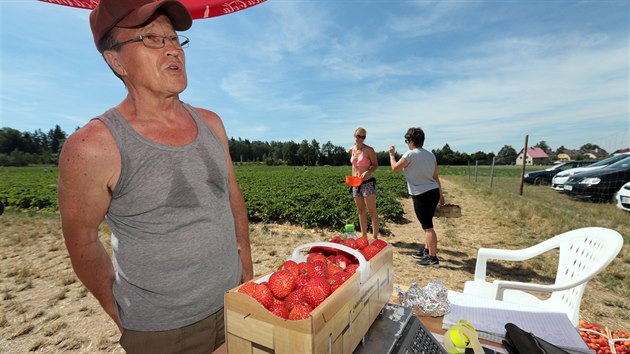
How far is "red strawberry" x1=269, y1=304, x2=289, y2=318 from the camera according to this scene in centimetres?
100

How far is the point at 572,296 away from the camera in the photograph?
8.19 ft

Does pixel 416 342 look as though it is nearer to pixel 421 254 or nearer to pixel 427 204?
pixel 427 204

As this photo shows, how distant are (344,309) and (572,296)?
8.60 ft

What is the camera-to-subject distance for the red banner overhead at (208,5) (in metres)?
1.69

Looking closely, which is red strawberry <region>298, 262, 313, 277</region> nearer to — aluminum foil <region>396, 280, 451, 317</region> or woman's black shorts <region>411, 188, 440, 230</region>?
aluminum foil <region>396, 280, 451, 317</region>

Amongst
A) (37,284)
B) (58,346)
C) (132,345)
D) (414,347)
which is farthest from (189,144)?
(37,284)

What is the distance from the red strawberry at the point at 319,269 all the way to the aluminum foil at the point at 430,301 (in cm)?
78

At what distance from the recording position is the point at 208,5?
1784 millimetres

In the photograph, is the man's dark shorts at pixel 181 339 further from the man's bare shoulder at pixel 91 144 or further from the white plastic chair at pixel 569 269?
the white plastic chair at pixel 569 269

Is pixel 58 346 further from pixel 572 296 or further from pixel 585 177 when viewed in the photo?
pixel 585 177

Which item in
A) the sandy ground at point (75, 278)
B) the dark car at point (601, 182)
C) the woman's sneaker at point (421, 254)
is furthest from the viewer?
the dark car at point (601, 182)

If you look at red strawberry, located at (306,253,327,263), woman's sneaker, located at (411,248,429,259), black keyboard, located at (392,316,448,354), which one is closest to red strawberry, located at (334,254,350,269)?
red strawberry, located at (306,253,327,263)

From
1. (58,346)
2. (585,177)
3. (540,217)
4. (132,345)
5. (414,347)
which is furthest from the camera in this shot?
(585,177)

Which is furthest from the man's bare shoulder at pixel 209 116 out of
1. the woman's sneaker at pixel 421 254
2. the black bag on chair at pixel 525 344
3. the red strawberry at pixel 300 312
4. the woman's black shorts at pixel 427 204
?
the woman's sneaker at pixel 421 254
